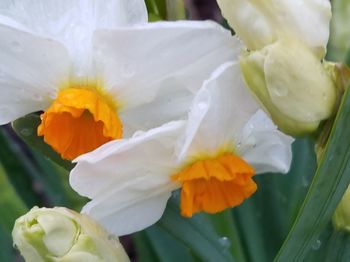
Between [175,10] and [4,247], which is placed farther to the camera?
[4,247]

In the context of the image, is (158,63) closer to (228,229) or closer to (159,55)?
(159,55)

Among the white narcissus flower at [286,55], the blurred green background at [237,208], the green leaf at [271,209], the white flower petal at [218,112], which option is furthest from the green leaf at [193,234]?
the green leaf at [271,209]

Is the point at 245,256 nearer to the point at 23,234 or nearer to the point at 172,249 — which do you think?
the point at 172,249

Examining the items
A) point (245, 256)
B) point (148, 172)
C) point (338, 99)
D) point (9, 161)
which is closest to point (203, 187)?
point (148, 172)

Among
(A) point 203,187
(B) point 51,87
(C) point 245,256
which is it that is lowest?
(C) point 245,256

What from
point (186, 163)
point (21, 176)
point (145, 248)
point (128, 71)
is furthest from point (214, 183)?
point (21, 176)

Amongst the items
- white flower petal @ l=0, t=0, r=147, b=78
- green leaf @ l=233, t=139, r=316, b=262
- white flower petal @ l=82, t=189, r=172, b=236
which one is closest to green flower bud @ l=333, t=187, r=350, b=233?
white flower petal @ l=82, t=189, r=172, b=236
